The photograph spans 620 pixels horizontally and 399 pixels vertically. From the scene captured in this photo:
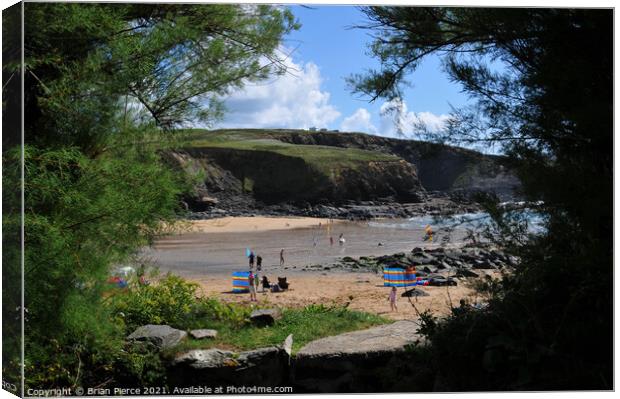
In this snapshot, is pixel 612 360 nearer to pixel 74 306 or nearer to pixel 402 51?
pixel 402 51

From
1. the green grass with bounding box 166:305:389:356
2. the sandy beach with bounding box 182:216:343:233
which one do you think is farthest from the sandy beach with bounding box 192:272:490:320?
the sandy beach with bounding box 182:216:343:233

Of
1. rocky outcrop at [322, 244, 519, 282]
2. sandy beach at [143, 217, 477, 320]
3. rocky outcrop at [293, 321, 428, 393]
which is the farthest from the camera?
sandy beach at [143, 217, 477, 320]

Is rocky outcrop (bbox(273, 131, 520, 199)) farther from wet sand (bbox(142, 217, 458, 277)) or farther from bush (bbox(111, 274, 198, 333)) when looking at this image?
bush (bbox(111, 274, 198, 333))

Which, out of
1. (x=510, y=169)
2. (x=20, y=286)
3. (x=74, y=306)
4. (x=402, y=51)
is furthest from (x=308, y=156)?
(x=20, y=286)

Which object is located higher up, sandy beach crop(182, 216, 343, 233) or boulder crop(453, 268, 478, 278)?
sandy beach crop(182, 216, 343, 233)

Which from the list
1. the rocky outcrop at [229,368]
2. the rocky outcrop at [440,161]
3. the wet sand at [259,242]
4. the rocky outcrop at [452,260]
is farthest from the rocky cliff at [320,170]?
the rocky outcrop at [229,368]

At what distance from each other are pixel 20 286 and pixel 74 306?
0.53 metres

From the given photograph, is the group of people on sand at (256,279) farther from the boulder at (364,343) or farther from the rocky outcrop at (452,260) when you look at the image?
the boulder at (364,343)

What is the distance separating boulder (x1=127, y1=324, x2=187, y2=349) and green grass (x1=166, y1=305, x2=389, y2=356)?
0.06 metres

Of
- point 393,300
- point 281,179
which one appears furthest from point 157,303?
point 393,300

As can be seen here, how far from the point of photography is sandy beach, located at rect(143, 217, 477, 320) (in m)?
4.97

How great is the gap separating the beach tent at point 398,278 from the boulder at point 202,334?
1.39 m

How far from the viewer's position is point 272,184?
5020 mm

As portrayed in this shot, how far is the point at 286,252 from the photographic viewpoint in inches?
204
